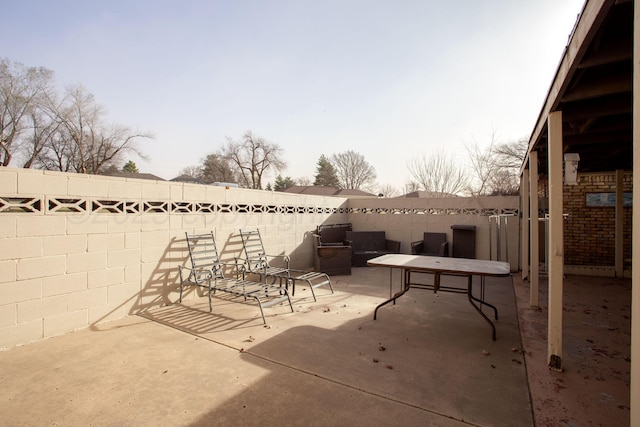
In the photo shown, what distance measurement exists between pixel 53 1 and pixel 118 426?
5.79 metres

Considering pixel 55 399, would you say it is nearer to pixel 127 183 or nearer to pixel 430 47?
pixel 127 183

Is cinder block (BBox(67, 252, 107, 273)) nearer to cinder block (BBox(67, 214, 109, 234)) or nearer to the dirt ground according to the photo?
cinder block (BBox(67, 214, 109, 234))

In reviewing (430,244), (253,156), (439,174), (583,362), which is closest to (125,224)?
(583,362)

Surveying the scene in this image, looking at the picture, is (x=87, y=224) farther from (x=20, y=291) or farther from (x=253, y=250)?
(x=253, y=250)

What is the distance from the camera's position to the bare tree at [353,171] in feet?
122

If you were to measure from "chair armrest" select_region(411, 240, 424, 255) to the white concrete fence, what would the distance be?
3.47 m

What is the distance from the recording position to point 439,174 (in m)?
14.6

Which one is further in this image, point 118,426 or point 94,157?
point 94,157

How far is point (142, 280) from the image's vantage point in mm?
4211

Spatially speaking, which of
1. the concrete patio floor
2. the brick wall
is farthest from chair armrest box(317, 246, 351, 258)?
the brick wall

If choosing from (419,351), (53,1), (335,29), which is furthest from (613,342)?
(53,1)

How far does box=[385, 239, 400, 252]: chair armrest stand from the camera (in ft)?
26.2

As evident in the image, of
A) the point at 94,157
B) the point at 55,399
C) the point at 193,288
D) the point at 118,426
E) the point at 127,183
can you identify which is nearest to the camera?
the point at 118,426

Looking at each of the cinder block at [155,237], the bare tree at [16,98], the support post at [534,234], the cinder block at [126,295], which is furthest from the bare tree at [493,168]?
the bare tree at [16,98]
